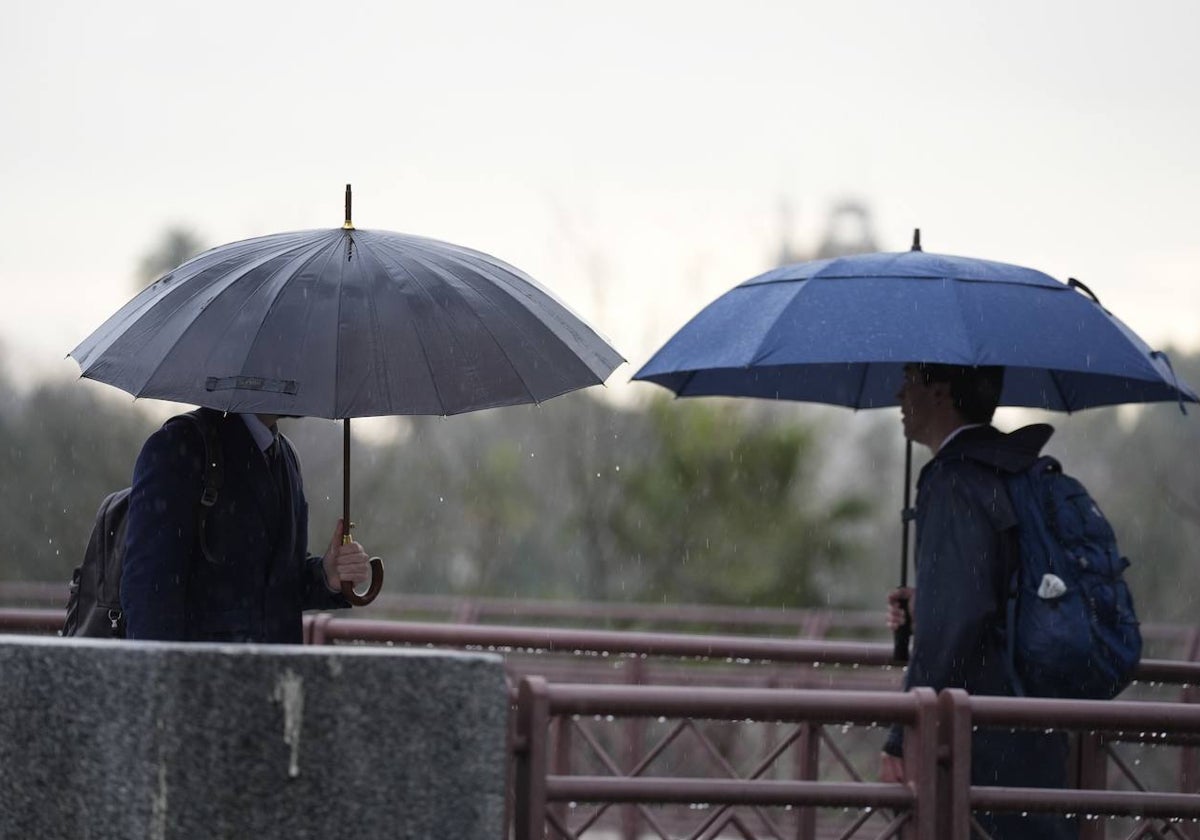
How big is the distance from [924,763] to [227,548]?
171 cm

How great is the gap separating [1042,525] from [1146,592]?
20.7 m

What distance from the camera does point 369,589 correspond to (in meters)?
3.82

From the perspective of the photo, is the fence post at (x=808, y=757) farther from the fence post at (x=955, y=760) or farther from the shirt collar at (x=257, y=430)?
the shirt collar at (x=257, y=430)

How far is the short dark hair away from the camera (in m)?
4.25

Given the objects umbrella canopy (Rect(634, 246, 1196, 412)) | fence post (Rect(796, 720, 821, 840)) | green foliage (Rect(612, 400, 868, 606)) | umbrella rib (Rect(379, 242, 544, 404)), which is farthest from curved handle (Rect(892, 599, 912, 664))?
green foliage (Rect(612, 400, 868, 606))

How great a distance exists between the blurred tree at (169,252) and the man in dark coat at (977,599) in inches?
1015

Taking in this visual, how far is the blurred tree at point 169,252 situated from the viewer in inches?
1118

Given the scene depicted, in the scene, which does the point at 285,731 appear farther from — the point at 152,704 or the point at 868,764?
the point at 868,764

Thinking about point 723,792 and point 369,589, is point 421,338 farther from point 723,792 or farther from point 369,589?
point 723,792

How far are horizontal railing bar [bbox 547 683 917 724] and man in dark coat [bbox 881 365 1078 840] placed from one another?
43 cm

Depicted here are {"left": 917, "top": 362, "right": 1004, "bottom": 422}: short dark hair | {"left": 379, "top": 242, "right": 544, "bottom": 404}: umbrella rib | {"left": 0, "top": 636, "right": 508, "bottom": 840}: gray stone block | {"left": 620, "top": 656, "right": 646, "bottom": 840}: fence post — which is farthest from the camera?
{"left": 620, "top": 656, "right": 646, "bottom": 840}: fence post

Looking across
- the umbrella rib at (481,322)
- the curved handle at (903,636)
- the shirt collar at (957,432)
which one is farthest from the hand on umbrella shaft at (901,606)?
the umbrella rib at (481,322)

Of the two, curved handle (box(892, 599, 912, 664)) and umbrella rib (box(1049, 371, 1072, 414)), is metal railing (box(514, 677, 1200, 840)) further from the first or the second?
umbrella rib (box(1049, 371, 1072, 414))

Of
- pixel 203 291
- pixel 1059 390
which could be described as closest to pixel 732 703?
pixel 203 291
